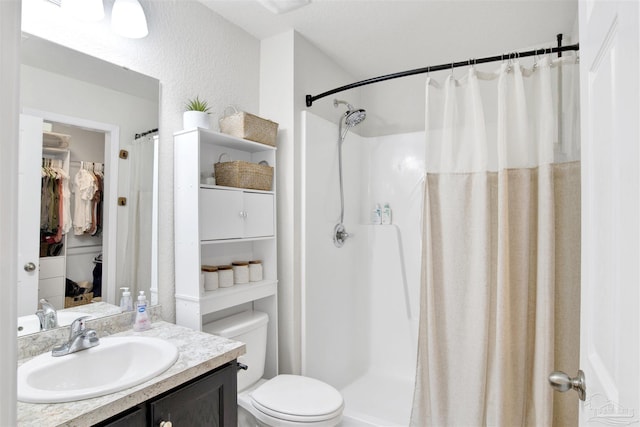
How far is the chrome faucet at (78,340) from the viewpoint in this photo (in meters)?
1.22

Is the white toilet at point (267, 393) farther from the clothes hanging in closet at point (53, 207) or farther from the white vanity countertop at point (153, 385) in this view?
the clothes hanging in closet at point (53, 207)

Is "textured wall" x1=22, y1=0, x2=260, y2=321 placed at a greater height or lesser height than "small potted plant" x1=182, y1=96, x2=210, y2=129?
greater

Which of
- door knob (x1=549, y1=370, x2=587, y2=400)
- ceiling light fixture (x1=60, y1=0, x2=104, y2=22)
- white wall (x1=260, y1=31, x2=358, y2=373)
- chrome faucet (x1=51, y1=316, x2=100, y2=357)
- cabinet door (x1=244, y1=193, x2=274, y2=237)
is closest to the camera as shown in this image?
door knob (x1=549, y1=370, x2=587, y2=400)

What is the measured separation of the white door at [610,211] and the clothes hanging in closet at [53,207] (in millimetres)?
1668

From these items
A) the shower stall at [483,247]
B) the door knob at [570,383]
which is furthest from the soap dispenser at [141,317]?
the door knob at [570,383]

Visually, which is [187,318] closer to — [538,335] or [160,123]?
[160,123]

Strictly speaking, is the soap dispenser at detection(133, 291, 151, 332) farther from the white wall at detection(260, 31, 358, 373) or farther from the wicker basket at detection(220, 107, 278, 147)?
the wicker basket at detection(220, 107, 278, 147)

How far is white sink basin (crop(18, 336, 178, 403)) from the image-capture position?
96 cm

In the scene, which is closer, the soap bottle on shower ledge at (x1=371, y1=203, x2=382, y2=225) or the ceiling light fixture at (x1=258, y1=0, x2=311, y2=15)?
the ceiling light fixture at (x1=258, y1=0, x2=311, y2=15)

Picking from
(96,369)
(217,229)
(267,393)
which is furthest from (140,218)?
(267,393)

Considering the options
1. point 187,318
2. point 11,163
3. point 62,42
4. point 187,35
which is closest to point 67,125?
point 62,42

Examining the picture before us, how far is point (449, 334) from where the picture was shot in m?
1.73

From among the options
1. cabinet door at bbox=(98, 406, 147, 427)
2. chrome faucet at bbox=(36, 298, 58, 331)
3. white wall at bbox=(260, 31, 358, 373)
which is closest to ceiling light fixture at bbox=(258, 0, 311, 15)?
white wall at bbox=(260, 31, 358, 373)

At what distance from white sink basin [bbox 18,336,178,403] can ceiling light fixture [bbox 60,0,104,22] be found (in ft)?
4.20
